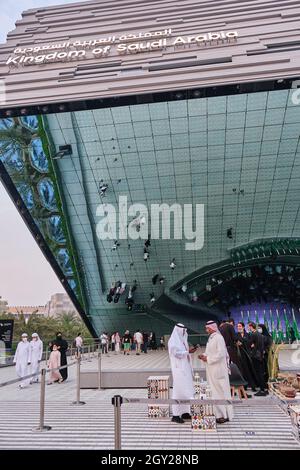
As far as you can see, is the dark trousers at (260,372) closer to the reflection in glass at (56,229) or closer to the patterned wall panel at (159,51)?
the patterned wall panel at (159,51)

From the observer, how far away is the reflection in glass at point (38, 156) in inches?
954

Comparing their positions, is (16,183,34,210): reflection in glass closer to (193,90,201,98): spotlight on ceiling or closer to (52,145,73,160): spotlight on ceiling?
(52,145,73,160): spotlight on ceiling

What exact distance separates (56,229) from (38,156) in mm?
6404

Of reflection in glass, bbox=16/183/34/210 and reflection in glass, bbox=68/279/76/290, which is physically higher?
reflection in glass, bbox=16/183/34/210

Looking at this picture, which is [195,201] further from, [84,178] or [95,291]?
[95,291]

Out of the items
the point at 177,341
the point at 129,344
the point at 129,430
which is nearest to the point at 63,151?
the point at 129,344

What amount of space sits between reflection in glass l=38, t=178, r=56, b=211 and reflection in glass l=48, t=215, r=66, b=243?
1.14 metres

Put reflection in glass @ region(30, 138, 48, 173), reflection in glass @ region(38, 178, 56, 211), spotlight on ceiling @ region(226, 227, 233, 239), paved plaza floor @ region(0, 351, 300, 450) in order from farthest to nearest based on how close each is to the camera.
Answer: spotlight on ceiling @ region(226, 227, 233, 239) → reflection in glass @ region(38, 178, 56, 211) → reflection in glass @ region(30, 138, 48, 173) → paved plaza floor @ region(0, 351, 300, 450)

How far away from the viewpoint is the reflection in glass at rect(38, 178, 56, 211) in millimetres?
26453

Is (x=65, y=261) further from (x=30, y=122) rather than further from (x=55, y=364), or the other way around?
(x=55, y=364)

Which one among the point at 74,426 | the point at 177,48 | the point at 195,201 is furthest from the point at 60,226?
the point at 74,426

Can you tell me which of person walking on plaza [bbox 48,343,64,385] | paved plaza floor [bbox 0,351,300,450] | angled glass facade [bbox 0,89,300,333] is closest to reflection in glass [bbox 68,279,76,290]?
angled glass facade [bbox 0,89,300,333]

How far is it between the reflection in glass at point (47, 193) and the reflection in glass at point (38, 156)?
0.95 metres

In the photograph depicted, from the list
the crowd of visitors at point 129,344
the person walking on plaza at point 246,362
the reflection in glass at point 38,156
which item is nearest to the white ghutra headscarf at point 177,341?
the person walking on plaza at point 246,362
